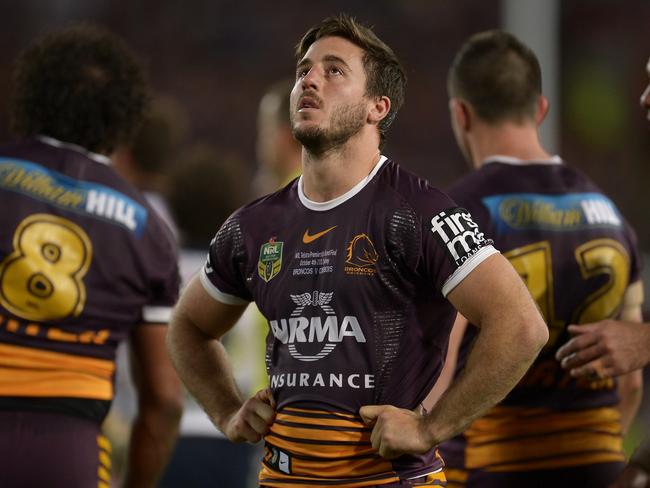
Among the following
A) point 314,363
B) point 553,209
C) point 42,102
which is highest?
point 42,102

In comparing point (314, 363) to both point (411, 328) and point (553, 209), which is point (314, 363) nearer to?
point (411, 328)

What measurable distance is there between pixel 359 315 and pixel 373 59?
30.2 inches

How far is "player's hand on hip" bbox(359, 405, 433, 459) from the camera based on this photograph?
3.13 metres

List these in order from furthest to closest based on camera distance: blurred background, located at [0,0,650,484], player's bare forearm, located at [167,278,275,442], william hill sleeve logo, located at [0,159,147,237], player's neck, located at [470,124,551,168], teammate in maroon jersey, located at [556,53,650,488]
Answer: blurred background, located at [0,0,650,484], player's neck, located at [470,124,551,168], william hill sleeve logo, located at [0,159,147,237], teammate in maroon jersey, located at [556,53,650,488], player's bare forearm, located at [167,278,275,442]

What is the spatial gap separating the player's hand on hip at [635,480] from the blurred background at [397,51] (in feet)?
46.0

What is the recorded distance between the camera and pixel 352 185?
11.2 ft

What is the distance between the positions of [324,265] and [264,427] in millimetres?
520

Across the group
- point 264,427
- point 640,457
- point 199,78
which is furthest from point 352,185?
point 199,78

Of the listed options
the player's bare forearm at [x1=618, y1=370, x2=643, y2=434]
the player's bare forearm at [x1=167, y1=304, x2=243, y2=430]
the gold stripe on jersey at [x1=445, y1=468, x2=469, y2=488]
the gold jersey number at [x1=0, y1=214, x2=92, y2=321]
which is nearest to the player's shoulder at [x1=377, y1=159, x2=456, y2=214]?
the player's bare forearm at [x1=167, y1=304, x2=243, y2=430]

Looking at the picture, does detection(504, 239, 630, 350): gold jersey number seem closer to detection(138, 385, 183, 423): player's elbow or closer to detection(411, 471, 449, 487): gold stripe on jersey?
detection(411, 471, 449, 487): gold stripe on jersey

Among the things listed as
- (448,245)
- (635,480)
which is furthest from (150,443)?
(635,480)

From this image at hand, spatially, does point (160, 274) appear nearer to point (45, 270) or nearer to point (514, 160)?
point (45, 270)

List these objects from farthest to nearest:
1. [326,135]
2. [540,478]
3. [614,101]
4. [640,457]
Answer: [614,101], [540,478], [326,135], [640,457]

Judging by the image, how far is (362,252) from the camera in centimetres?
327
